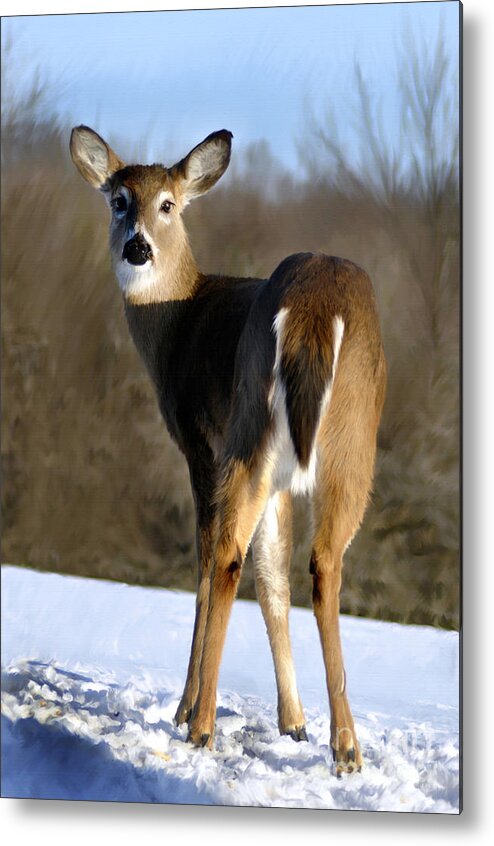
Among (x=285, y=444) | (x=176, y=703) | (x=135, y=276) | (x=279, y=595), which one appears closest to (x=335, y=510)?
(x=285, y=444)

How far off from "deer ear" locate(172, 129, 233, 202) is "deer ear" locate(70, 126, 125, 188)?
207 mm

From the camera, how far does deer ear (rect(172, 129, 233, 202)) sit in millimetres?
4258

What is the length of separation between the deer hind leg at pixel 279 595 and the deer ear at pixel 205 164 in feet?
3.35

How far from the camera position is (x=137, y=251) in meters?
4.25

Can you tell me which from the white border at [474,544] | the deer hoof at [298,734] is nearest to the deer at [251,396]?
the deer hoof at [298,734]

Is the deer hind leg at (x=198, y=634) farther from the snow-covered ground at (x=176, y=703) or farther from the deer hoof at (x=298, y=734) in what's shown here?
the deer hoof at (x=298, y=734)

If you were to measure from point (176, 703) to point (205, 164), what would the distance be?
1659 millimetres

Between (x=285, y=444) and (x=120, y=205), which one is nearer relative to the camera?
(x=285, y=444)

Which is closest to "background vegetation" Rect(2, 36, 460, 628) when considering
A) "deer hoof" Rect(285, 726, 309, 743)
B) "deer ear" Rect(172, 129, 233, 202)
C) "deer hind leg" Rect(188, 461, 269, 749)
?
"deer ear" Rect(172, 129, 233, 202)

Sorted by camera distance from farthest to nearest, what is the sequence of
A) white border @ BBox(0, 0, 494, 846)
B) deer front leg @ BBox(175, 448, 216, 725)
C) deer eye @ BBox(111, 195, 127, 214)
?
deer eye @ BBox(111, 195, 127, 214)
deer front leg @ BBox(175, 448, 216, 725)
white border @ BBox(0, 0, 494, 846)

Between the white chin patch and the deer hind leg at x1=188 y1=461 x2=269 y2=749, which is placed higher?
the white chin patch

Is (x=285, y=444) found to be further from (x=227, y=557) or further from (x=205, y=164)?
(x=205, y=164)

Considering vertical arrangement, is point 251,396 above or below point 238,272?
below

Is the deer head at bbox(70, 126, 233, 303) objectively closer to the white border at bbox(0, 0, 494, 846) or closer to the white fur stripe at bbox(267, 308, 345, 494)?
the white fur stripe at bbox(267, 308, 345, 494)
